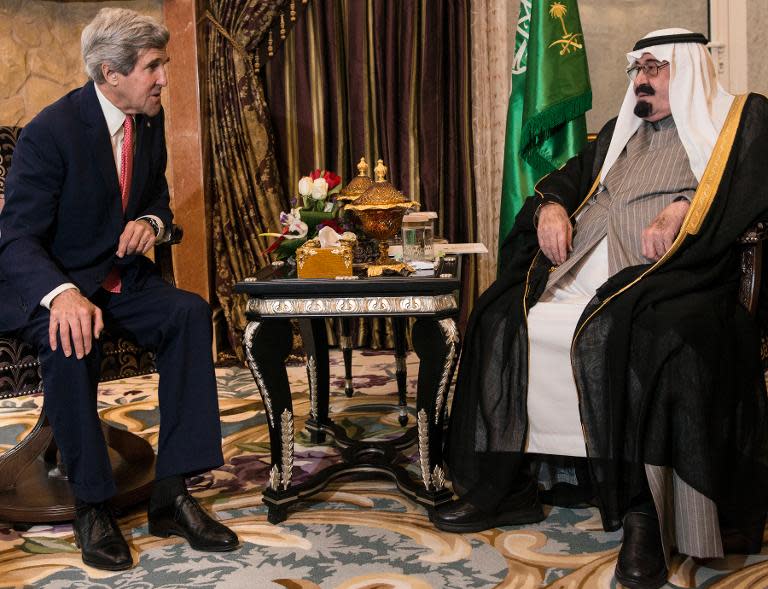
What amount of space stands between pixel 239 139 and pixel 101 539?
2859 mm

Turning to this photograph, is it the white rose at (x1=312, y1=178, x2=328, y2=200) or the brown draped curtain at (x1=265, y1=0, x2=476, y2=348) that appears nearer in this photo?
the white rose at (x1=312, y1=178, x2=328, y2=200)

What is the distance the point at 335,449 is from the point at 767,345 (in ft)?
5.14

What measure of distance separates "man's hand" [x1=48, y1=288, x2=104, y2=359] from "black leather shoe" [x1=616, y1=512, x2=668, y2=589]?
1547 millimetres

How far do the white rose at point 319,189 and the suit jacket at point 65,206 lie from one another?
0.56m

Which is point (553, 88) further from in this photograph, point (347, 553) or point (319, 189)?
point (347, 553)

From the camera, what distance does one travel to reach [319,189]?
3.19m

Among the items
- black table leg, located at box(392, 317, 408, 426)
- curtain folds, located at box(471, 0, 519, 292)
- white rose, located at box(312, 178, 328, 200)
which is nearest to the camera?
white rose, located at box(312, 178, 328, 200)

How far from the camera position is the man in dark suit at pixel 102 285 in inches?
106

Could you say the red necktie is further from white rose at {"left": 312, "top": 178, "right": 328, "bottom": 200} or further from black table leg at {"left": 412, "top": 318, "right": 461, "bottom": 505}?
black table leg at {"left": 412, "top": 318, "right": 461, "bottom": 505}

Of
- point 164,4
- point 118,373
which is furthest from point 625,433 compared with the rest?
point 164,4

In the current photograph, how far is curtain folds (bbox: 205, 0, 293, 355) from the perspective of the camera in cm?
507

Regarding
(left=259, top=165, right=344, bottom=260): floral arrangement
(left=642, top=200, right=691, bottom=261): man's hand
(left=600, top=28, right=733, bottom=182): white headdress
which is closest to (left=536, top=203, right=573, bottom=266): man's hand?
(left=642, top=200, right=691, bottom=261): man's hand

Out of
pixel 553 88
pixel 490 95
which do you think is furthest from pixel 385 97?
pixel 553 88

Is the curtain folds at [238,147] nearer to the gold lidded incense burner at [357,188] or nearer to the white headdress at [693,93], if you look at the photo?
the gold lidded incense burner at [357,188]
